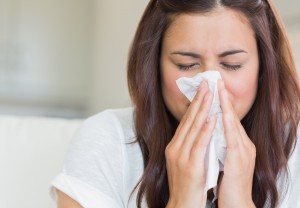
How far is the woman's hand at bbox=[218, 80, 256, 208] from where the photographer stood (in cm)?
85

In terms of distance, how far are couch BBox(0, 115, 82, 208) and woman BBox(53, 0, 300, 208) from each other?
27 cm

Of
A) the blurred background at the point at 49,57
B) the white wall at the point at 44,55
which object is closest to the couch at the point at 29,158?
the blurred background at the point at 49,57

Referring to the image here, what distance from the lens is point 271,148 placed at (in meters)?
1.02

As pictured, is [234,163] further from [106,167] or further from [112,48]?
[112,48]

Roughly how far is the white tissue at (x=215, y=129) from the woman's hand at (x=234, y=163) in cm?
2

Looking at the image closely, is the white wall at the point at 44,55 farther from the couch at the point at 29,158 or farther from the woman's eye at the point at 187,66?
the woman's eye at the point at 187,66

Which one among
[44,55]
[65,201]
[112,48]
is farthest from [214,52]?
[44,55]

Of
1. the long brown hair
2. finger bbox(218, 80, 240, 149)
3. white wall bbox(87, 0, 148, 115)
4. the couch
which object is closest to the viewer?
finger bbox(218, 80, 240, 149)

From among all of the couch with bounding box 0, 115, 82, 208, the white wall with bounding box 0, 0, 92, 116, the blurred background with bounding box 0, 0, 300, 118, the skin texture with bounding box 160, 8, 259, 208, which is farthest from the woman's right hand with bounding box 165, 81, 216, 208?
the white wall with bounding box 0, 0, 92, 116

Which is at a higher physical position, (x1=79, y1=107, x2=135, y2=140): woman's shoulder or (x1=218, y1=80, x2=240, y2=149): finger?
(x1=218, y1=80, x2=240, y2=149): finger

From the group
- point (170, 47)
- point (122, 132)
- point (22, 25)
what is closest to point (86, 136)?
point (122, 132)

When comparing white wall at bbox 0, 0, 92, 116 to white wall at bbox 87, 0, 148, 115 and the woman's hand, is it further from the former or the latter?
the woman's hand

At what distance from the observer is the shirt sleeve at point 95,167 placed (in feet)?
2.99

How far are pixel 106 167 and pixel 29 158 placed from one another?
14.4 inches
